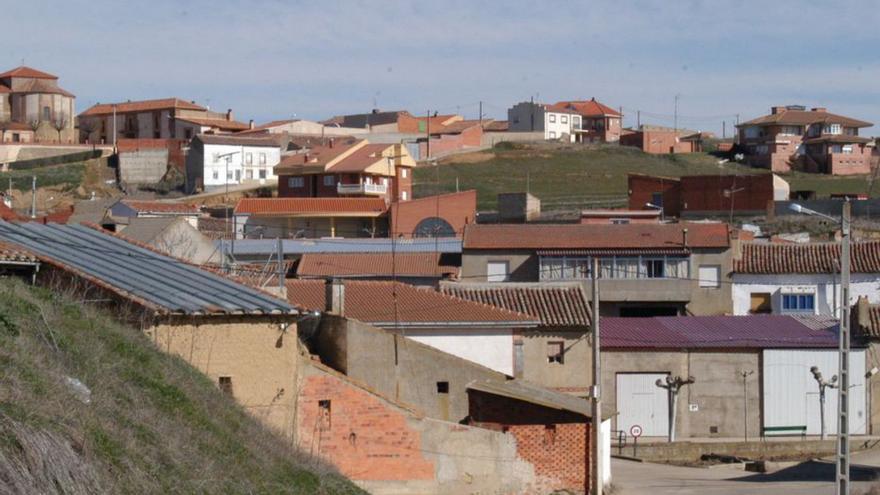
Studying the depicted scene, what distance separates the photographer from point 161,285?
20.4 metres

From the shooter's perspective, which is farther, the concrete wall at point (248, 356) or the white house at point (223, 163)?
the white house at point (223, 163)

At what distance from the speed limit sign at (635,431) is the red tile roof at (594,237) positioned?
520 inches

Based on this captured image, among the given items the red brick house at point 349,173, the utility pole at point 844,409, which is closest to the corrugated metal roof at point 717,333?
the utility pole at point 844,409

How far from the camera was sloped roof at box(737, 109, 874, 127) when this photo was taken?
113188mm

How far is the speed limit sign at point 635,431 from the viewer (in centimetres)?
3797

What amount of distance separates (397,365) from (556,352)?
11824 millimetres

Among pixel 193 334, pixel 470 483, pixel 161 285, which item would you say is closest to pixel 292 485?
pixel 193 334

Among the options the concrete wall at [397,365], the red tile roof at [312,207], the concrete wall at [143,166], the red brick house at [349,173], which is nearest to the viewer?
the concrete wall at [397,365]

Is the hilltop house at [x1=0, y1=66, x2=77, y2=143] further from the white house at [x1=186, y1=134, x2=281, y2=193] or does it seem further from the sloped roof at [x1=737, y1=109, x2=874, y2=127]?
the sloped roof at [x1=737, y1=109, x2=874, y2=127]

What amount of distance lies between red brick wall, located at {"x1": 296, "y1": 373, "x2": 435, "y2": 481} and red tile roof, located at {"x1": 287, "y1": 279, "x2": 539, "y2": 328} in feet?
34.2

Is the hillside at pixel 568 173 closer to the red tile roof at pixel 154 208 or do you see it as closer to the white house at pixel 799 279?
the red tile roof at pixel 154 208

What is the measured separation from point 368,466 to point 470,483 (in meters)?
1.79

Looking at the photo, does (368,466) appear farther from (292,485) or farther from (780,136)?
(780,136)

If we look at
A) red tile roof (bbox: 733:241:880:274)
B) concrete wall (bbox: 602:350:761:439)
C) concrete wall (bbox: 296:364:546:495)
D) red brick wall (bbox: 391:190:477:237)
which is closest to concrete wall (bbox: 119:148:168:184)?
red brick wall (bbox: 391:190:477:237)
